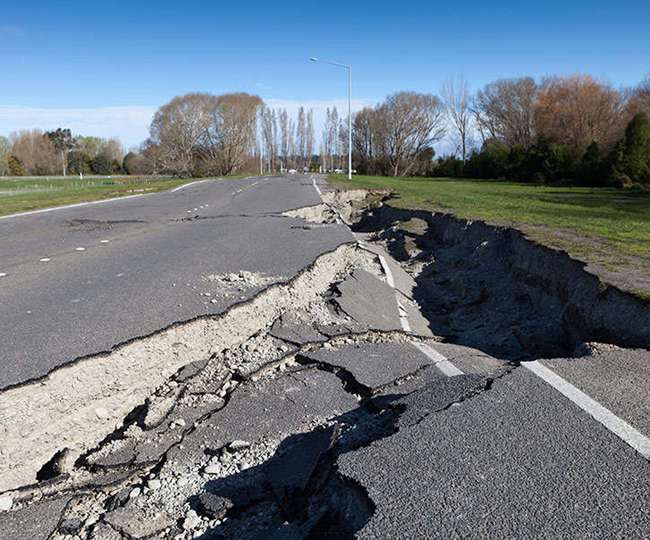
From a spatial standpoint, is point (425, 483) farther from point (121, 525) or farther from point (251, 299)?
point (251, 299)

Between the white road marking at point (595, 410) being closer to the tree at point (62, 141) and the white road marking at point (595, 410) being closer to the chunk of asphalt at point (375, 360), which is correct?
the chunk of asphalt at point (375, 360)

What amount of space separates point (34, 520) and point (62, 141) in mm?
108945

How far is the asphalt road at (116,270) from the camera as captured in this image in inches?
197

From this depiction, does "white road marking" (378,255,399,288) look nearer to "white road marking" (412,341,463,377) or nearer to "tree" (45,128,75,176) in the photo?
"white road marking" (412,341,463,377)

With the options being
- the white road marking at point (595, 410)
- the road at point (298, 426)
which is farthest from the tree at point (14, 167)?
the white road marking at point (595, 410)

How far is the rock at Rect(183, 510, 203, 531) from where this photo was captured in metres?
3.08

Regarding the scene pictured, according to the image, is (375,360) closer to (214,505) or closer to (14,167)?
(214,505)

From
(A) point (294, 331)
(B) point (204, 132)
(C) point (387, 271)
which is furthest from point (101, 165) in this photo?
(A) point (294, 331)

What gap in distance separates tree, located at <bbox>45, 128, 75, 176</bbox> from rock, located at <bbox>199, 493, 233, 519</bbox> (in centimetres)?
10119

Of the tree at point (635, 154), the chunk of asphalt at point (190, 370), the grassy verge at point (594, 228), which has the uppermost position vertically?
the tree at point (635, 154)

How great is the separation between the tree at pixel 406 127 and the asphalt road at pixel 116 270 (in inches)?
2553

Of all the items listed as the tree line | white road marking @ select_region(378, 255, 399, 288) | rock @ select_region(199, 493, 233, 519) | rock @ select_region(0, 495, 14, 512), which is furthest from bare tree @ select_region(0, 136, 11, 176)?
rock @ select_region(199, 493, 233, 519)

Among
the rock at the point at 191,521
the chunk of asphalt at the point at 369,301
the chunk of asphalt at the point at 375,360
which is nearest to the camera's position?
the rock at the point at 191,521

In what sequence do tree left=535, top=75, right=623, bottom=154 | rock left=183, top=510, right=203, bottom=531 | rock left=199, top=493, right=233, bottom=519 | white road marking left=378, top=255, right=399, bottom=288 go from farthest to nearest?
tree left=535, top=75, right=623, bottom=154 < white road marking left=378, top=255, right=399, bottom=288 < rock left=199, top=493, right=233, bottom=519 < rock left=183, top=510, right=203, bottom=531
